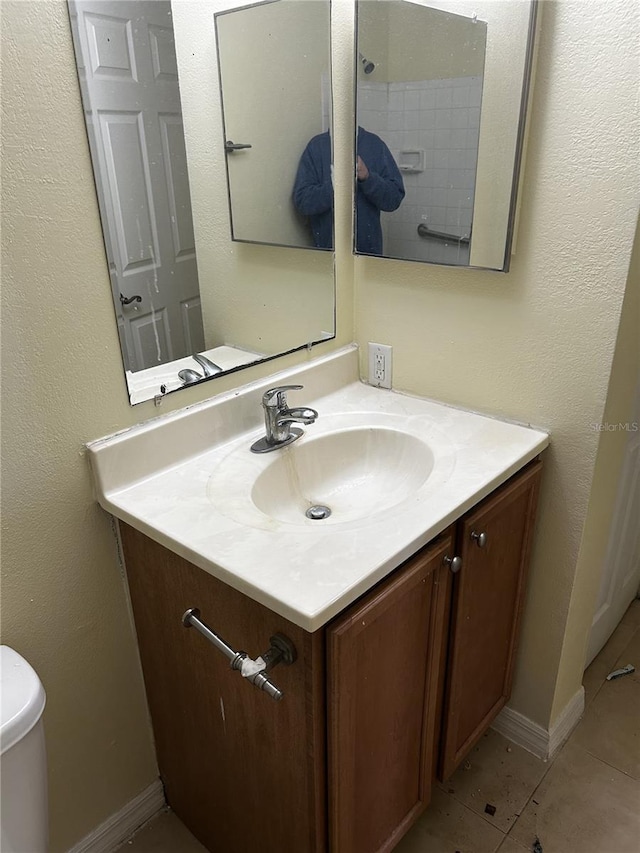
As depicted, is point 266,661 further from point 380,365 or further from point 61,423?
point 380,365

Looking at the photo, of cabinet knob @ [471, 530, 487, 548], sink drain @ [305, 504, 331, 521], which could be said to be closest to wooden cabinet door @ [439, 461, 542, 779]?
cabinet knob @ [471, 530, 487, 548]

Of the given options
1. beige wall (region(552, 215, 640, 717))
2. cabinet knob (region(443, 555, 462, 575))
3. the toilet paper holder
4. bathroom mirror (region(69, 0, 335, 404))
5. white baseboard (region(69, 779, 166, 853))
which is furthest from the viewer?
white baseboard (region(69, 779, 166, 853))

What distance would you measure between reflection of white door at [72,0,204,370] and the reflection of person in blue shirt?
36 centimetres

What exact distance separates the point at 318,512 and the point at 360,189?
2.54ft

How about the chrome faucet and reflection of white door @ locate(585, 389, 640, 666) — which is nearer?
the chrome faucet

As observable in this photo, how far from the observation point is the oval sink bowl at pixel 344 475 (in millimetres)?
1286

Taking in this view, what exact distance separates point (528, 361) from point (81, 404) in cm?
92

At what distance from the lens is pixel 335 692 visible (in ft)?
3.11

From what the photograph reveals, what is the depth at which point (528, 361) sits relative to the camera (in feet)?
4.45

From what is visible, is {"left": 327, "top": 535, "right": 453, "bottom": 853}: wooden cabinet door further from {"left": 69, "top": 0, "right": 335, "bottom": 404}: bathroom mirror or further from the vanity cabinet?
{"left": 69, "top": 0, "right": 335, "bottom": 404}: bathroom mirror

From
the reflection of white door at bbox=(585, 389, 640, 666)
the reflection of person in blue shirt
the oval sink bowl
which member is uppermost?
the reflection of person in blue shirt

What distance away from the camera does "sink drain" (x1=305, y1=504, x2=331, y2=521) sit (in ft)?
4.25

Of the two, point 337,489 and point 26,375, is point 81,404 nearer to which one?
point 26,375

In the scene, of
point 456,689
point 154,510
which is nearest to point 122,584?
point 154,510
